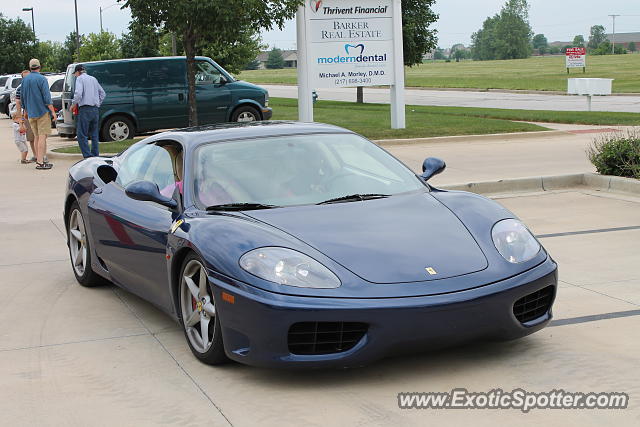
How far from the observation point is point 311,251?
16.7 ft

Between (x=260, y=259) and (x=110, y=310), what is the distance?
2.34 m

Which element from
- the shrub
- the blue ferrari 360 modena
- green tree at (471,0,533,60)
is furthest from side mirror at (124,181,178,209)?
green tree at (471,0,533,60)

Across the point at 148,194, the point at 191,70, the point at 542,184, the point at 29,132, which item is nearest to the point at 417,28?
the point at 191,70

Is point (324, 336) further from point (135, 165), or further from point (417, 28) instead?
point (417, 28)

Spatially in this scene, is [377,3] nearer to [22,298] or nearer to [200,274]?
[22,298]

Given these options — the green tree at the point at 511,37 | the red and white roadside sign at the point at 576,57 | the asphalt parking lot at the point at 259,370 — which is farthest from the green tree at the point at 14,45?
the green tree at the point at 511,37

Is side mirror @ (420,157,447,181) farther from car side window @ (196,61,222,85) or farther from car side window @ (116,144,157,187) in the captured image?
car side window @ (196,61,222,85)

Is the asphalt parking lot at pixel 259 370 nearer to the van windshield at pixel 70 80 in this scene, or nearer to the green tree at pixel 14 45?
the van windshield at pixel 70 80

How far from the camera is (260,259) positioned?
5039mm

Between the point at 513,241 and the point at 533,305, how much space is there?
0.37m

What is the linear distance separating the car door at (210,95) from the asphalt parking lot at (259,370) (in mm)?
14458

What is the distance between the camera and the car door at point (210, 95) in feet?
73.5

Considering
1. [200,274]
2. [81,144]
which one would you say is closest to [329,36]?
[81,144]

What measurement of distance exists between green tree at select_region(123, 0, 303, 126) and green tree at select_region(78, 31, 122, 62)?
46832mm
